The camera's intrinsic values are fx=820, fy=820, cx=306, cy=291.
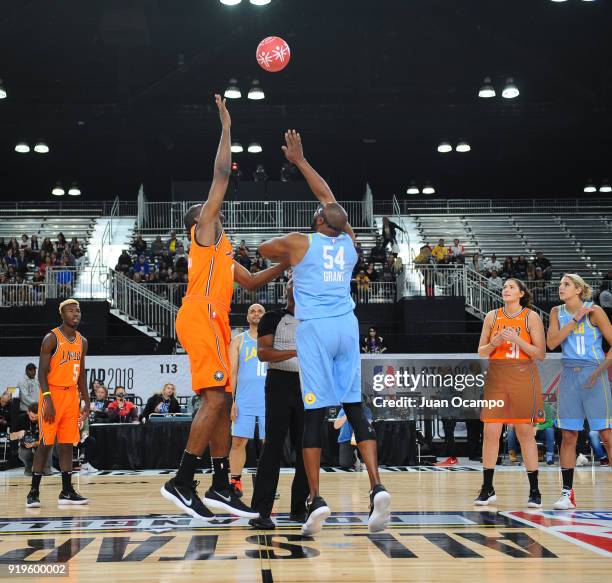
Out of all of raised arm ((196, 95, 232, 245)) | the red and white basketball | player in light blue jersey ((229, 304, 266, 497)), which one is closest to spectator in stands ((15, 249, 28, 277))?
the red and white basketball

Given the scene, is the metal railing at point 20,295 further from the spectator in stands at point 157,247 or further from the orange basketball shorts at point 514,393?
the orange basketball shorts at point 514,393

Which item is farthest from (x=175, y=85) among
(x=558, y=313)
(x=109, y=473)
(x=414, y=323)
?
(x=558, y=313)

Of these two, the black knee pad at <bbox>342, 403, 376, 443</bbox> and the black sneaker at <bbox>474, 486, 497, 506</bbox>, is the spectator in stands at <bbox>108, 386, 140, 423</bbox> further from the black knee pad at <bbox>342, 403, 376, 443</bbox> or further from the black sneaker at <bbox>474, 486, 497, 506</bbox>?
the black knee pad at <bbox>342, 403, 376, 443</bbox>

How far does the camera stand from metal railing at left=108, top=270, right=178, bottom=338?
68.0 feet

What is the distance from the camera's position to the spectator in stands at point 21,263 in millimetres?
23511

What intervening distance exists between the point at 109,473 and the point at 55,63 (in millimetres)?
16369

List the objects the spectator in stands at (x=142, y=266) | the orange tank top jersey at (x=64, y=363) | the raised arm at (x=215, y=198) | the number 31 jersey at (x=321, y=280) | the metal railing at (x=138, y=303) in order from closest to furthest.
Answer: the number 31 jersey at (x=321, y=280) < the raised arm at (x=215, y=198) < the orange tank top jersey at (x=64, y=363) < the metal railing at (x=138, y=303) < the spectator in stands at (x=142, y=266)

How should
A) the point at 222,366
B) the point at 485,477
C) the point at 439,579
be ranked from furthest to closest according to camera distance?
the point at 485,477
the point at 222,366
the point at 439,579

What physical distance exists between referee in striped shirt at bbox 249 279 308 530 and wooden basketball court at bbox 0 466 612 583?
29 centimetres

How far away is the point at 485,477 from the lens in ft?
21.8

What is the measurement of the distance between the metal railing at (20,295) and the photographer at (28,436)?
7985 millimetres

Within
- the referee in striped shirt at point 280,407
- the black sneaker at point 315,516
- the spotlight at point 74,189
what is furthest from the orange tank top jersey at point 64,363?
the spotlight at point 74,189

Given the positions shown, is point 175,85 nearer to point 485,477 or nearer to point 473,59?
point 473,59

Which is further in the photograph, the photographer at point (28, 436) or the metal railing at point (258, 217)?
the metal railing at point (258, 217)
